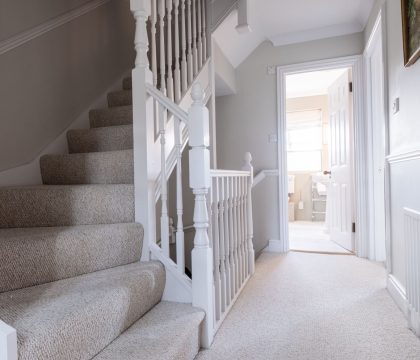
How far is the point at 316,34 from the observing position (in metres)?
3.21

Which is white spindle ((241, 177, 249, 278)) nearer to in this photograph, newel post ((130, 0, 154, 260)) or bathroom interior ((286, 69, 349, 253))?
newel post ((130, 0, 154, 260))

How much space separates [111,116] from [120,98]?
325 millimetres

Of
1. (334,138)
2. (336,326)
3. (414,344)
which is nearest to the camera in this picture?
(414,344)

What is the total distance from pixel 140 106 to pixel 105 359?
1.13m

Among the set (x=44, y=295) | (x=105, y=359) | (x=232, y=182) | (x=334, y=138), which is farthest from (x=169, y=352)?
(x=334, y=138)

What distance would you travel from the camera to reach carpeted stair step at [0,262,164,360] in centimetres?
82

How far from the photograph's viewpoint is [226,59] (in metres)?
3.22

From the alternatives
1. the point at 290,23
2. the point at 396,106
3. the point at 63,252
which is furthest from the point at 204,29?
the point at 63,252

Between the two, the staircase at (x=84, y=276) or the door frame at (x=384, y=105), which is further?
the door frame at (x=384, y=105)

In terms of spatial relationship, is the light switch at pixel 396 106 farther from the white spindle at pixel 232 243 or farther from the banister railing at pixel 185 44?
the banister railing at pixel 185 44

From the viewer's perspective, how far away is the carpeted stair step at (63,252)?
1086 millimetres

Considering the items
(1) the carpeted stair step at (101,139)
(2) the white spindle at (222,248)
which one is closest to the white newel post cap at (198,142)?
(2) the white spindle at (222,248)

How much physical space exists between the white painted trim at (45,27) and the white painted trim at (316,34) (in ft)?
6.22

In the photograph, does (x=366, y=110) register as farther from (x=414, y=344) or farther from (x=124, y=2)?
(x=124, y=2)
